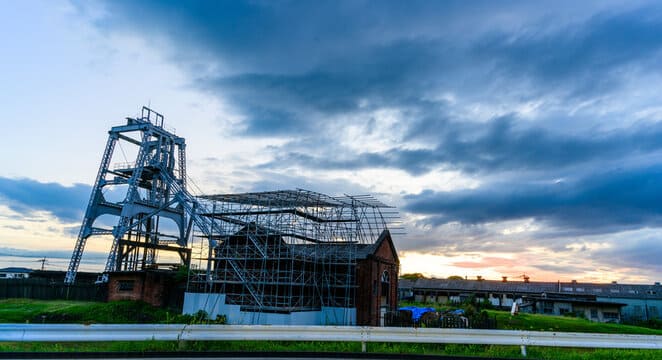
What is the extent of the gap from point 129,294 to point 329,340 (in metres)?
26.3

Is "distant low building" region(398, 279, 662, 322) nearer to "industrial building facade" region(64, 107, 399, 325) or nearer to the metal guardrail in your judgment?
"industrial building facade" region(64, 107, 399, 325)

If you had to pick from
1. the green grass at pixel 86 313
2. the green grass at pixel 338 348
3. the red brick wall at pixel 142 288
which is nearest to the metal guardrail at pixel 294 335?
the green grass at pixel 338 348

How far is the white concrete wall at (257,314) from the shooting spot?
27.9 meters

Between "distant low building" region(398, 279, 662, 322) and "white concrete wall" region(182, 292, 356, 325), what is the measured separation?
2851 cm

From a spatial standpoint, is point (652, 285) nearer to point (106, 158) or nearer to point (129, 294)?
point (129, 294)

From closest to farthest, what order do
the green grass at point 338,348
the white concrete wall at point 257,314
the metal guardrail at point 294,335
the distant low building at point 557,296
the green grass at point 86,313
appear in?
the metal guardrail at point 294,335 < the green grass at point 338,348 < the green grass at point 86,313 < the white concrete wall at point 257,314 < the distant low building at point 557,296

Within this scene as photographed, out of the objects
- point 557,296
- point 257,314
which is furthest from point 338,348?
point 557,296

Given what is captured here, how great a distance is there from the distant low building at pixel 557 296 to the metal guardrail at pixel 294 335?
4086 cm

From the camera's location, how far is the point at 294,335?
10703mm

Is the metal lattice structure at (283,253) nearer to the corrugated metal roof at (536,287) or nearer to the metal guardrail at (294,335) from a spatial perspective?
the metal guardrail at (294,335)

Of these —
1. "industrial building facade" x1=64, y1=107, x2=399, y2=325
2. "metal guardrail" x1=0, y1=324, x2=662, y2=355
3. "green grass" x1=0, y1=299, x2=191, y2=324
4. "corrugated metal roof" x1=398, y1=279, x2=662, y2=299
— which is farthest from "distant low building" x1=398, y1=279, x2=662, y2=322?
"metal guardrail" x1=0, y1=324, x2=662, y2=355

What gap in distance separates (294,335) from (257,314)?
735 inches

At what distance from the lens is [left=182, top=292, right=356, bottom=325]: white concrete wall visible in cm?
2786

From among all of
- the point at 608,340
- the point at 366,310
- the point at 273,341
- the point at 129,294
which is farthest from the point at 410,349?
the point at 129,294
